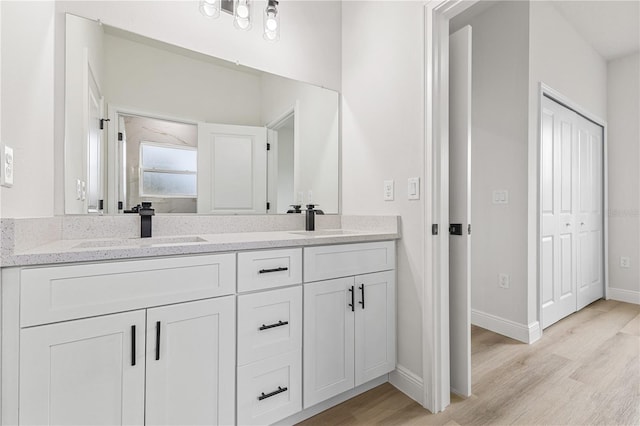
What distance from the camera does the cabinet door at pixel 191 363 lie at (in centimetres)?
109

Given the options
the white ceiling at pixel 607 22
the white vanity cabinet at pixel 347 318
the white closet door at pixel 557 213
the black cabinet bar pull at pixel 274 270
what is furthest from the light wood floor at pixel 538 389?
the white ceiling at pixel 607 22

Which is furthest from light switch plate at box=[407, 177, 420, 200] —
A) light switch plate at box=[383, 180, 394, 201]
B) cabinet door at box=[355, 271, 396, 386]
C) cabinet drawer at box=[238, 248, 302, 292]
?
cabinet drawer at box=[238, 248, 302, 292]

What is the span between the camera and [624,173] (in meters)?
3.55

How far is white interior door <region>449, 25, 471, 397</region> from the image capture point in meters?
1.66

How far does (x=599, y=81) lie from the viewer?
3520 millimetres

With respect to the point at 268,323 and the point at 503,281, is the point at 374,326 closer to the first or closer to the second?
the point at 268,323

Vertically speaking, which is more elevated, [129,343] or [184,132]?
[184,132]

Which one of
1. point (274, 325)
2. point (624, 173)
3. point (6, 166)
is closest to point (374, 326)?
point (274, 325)

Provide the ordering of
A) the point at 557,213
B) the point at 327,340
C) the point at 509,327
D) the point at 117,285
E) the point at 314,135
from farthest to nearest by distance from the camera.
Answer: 1. the point at 557,213
2. the point at 509,327
3. the point at 314,135
4. the point at 327,340
5. the point at 117,285

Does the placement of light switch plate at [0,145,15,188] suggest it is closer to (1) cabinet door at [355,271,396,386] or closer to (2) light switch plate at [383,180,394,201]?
(1) cabinet door at [355,271,396,386]

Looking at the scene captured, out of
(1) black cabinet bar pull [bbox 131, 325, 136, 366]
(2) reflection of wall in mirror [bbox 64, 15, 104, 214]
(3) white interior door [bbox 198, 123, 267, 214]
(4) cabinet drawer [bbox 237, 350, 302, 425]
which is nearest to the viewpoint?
(1) black cabinet bar pull [bbox 131, 325, 136, 366]

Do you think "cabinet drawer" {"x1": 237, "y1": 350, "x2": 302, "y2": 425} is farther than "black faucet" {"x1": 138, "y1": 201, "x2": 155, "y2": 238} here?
No

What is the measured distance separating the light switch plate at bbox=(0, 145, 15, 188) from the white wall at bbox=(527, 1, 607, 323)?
293 cm

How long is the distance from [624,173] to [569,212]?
1320 mm
